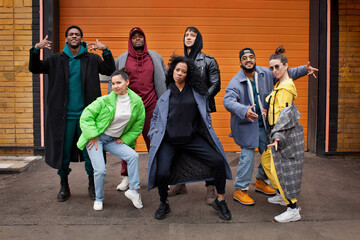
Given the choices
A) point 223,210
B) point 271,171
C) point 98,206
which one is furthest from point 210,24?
point 98,206

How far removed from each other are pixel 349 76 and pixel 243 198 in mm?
3856

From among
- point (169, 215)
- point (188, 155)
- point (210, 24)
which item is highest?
point (210, 24)

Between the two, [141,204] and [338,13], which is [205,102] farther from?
[338,13]

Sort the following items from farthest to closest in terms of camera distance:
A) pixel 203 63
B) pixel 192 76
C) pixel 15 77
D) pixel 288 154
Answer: pixel 15 77
pixel 203 63
pixel 192 76
pixel 288 154

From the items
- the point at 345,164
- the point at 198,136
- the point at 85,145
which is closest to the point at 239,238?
the point at 198,136

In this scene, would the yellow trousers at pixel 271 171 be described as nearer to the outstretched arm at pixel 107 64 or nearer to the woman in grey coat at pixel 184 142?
the woman in grey coat at pixel 184 142

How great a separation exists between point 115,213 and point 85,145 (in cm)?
87

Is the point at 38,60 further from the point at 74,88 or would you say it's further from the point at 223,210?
the point at 223,210

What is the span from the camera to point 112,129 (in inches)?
166

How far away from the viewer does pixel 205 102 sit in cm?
407

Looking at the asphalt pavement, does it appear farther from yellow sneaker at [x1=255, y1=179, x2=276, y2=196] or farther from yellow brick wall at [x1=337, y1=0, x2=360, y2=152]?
yellow brick wall at [x1=337, y1=0, x2=360, y2=152]

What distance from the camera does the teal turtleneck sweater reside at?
14.4 feet

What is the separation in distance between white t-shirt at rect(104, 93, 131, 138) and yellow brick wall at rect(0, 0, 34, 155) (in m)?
3.16

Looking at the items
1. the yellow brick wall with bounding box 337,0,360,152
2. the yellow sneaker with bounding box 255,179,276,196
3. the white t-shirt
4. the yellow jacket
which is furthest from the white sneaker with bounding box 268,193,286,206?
the yellow brick wall with bounding box 337,0,360,152
